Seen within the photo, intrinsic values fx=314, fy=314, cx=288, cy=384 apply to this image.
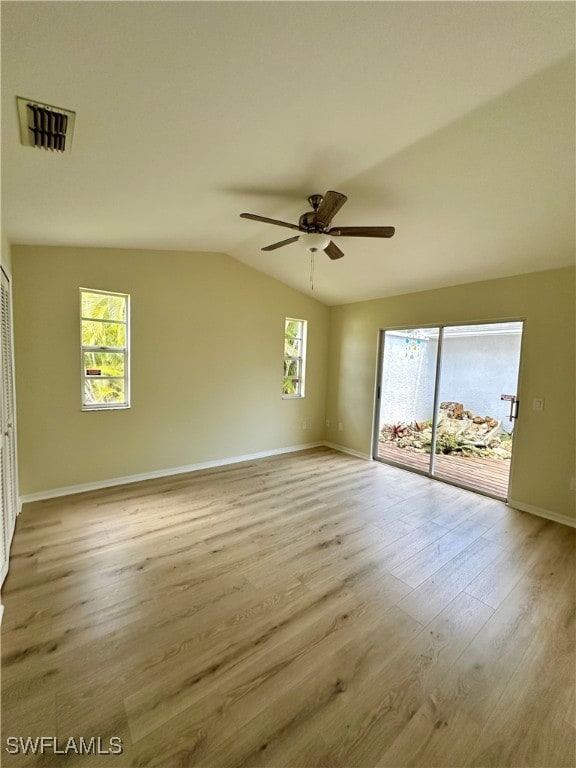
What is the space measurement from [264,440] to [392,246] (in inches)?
128

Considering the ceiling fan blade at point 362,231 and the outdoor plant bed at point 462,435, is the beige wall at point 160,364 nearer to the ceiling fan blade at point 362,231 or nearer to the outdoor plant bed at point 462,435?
the outdoor plant bed at point 462,435

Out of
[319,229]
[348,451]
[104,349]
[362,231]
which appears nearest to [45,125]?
[319,229]

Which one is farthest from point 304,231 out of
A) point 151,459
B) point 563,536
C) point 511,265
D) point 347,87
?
point 563,536

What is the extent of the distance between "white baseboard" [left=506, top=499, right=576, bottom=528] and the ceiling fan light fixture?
3.44 metres

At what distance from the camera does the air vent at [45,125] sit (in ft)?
4.43

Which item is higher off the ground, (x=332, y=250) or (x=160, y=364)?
(x=332, y=250)

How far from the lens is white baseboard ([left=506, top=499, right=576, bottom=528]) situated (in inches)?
123

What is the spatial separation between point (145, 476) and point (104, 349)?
161cm

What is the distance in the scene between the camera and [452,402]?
4109 millimetres

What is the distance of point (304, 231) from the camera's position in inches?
98.0

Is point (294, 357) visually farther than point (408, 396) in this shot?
Yes

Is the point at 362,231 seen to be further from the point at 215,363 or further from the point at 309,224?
the point at 215,363

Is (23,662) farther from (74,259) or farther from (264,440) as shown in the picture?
(264,440)

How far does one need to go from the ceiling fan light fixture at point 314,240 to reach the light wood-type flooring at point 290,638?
8.07 feet
